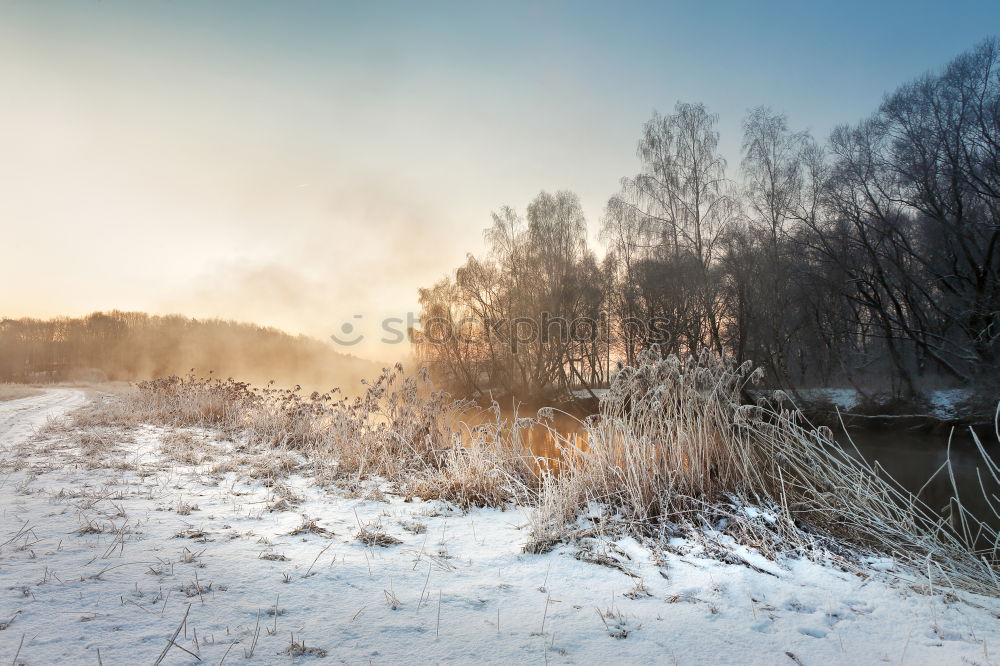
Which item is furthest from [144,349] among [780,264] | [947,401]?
[947,401]

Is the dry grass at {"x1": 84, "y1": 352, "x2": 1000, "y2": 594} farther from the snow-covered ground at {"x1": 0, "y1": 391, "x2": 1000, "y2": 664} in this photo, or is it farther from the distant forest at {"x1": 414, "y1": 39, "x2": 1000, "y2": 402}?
the distant forest at {"x1": 414, "y1": 39, "x2": 1000, "y2": 402}

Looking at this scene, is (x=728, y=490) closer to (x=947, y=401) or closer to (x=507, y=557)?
(x=507, y=557)

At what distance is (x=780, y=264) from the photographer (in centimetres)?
1838

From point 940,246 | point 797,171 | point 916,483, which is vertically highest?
point 797,171

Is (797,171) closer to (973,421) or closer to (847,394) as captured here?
(847,394)

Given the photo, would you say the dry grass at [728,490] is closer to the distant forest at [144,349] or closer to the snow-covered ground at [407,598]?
the snow-covered ground at [407,598]

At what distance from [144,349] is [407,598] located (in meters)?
60.7

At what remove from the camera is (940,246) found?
48.2ft

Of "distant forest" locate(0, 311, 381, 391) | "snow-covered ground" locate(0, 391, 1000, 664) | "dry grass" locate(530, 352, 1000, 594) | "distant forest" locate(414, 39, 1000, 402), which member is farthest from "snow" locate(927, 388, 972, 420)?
"distant forest" locate(0, 311, 381, 391)

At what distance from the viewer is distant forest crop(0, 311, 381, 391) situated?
4372cm

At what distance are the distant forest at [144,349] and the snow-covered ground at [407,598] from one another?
41.0 metres

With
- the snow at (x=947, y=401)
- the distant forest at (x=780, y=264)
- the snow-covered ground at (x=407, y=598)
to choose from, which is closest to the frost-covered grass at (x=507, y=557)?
the snow-covered ground at (x=407, y=598)

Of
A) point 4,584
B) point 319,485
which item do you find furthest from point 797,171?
point 4,584

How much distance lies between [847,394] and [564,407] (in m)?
10.7
